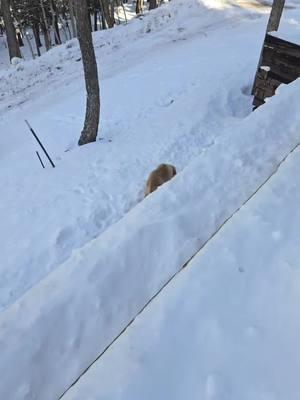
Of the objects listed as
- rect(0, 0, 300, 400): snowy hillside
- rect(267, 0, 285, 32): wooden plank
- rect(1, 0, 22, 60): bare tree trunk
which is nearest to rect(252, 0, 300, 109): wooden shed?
rect(267, 0, 285, 32): wooden plank

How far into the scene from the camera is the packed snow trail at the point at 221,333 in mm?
2039

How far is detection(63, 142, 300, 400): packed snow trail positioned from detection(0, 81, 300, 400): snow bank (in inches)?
4.9

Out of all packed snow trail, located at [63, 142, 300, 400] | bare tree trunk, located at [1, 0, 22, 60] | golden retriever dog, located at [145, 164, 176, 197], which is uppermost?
packed snow trail, located at [63, 142, 300, 400]

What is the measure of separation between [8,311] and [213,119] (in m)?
7.61

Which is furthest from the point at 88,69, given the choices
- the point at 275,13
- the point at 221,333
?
the point at 221,333

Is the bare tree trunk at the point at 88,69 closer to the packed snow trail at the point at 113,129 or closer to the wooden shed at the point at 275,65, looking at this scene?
the packed snow trail at the point at 113,129

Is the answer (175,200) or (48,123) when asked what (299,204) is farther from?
(48,123)

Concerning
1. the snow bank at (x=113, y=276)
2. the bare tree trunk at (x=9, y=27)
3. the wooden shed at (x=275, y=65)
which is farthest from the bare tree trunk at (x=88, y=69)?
the bare tree trunk at (x=9, y=27)

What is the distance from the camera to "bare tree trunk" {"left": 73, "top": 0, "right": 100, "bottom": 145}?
8297mm

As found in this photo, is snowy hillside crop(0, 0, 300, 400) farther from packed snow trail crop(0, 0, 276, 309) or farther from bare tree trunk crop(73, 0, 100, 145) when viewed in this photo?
bare tree trunk crop(73, 0, 100, 145)

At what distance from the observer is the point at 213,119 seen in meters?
9.27

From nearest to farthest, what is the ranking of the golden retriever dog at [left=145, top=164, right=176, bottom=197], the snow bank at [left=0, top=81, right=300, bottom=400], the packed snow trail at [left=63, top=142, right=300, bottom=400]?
the packed snow trail at [left=63, top=142, right=300, bottom=400] → the snow bank at [left=0, top=81, right=300, bottom=400] → the golden retriever dog at [left=145, top=164, right=176, bottom=197]

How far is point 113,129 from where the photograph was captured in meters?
10.0

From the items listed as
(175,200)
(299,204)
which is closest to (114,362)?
(175,200)
